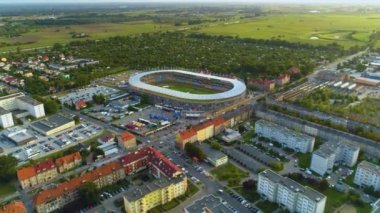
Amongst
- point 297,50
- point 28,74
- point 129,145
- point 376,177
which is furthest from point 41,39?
point 376,177

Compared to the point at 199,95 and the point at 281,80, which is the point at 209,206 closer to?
the point at 199,95

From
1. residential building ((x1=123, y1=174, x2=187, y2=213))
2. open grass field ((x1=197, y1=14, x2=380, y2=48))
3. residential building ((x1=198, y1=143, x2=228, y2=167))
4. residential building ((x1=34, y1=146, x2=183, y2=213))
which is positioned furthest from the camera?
open grass field ((x1=197, y1=14, x2=380, y2=48))

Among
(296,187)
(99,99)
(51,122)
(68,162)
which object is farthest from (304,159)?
(99,99)

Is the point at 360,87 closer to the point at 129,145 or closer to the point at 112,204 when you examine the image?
the point at 129,145

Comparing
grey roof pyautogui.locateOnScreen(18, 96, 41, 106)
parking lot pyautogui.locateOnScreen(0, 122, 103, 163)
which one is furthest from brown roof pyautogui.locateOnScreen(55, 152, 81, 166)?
grey roof pyautogui.locateOnScreen(18, 96, 41, 106)

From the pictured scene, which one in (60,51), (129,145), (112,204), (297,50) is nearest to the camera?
(112,204)

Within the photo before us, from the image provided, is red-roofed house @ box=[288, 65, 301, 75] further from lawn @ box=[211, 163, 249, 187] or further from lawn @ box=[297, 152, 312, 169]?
lawn @ box=[211, 163, 249, 187]
